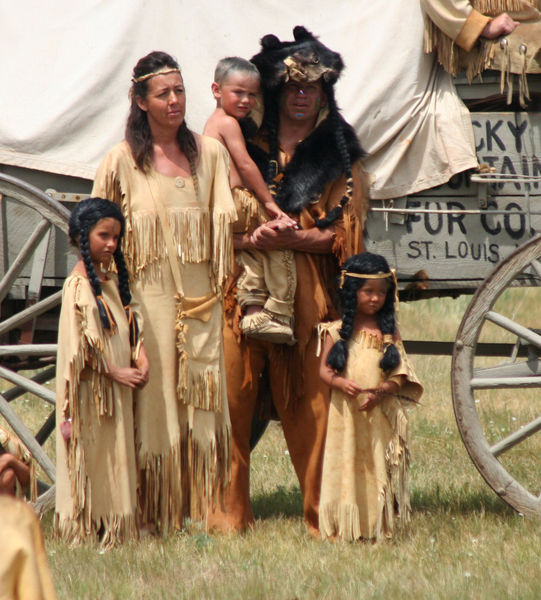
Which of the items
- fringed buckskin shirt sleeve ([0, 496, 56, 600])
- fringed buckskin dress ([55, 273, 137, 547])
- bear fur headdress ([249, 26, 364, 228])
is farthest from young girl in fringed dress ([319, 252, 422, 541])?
fringed buckskin shirt sleeve ([0, 496, 56, 600])

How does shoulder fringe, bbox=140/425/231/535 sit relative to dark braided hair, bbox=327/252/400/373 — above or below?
below

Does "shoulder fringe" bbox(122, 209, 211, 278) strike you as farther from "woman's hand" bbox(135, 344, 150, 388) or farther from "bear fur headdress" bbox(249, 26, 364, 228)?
"bear fur headdress" bbox(249, 26, 364, 228)

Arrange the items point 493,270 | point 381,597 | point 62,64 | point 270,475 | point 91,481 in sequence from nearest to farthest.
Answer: point 381,597, point 91,481, point 493,270, point 62,64, point 270,475

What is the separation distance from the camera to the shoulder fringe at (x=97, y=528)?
4.47 metres

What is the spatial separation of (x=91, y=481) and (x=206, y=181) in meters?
1.31

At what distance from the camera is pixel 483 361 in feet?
33.0

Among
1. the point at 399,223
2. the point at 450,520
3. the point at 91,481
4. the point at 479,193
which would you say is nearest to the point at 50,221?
the point at 91,481

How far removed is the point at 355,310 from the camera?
469cm

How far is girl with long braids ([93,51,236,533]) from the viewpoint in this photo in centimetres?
453

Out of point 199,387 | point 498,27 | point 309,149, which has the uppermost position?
Answer: point 498,27

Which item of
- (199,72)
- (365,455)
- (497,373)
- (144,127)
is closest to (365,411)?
(365,455)

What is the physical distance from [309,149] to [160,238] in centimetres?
79

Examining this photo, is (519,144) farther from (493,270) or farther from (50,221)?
(50,221)

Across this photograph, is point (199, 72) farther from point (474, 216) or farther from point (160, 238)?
point (474, 216)
